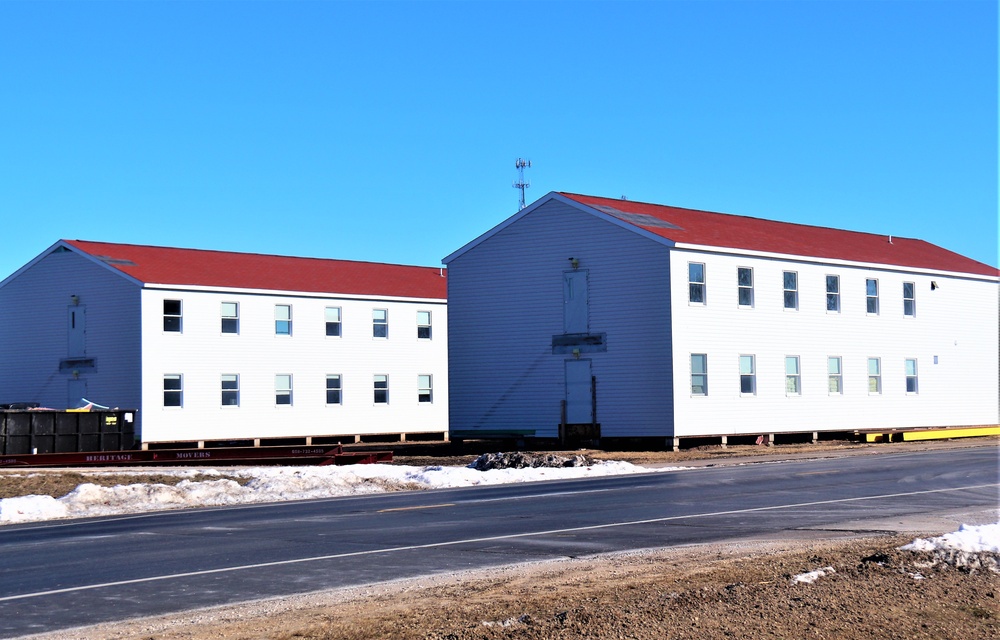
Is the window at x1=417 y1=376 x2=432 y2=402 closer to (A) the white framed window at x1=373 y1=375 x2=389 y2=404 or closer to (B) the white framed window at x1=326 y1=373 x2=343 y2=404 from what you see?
(A) the white framed window at x1=373 y1=375 x2=389 y2=404

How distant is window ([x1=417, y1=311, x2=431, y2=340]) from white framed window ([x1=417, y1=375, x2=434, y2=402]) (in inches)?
70.7

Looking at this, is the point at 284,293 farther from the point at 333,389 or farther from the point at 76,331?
the point at 76,331

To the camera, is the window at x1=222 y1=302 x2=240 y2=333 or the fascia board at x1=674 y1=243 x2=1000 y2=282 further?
the window at x1=222 y1=302 x2=240 y2=333

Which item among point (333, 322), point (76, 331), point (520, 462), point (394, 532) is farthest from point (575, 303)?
point (394, 532)

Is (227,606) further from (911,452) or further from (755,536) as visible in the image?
(911,452)

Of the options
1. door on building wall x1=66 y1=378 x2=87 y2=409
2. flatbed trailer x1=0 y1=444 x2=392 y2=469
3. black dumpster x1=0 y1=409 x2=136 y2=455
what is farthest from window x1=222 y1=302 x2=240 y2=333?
flatbed trailer x1=0 y1=444 x2=392 y2=469

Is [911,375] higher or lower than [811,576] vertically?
higher

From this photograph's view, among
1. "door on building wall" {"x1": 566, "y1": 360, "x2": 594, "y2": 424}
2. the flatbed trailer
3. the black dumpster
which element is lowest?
the flatbed trailer

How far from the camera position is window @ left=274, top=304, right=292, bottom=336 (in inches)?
1863

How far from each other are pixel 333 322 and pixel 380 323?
8.11 feet

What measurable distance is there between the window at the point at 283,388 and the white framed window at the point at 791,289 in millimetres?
19432

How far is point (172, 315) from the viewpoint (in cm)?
4375

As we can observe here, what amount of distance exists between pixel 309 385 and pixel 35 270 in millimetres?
11641

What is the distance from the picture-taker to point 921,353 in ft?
151
